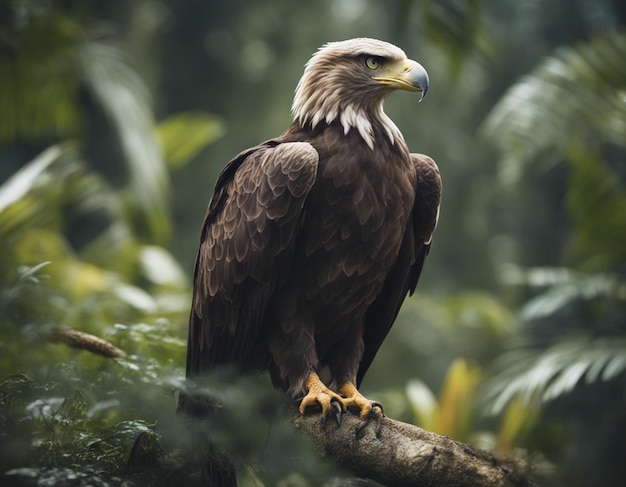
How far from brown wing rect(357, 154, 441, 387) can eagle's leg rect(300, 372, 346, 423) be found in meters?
0.67

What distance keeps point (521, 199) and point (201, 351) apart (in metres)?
11.0

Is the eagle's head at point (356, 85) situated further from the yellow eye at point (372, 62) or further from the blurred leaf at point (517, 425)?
the blurred leaf at point (517, 425)

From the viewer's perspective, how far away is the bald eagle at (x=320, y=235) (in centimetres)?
371

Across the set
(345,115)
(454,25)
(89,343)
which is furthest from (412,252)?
(454,25)

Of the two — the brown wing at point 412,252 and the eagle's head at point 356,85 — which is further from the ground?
the eagle's head at point 356,85

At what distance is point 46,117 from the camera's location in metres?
6.94

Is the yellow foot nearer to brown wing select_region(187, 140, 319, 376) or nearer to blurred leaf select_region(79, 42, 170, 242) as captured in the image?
brown wing select_region(187, 140, 319, 376)

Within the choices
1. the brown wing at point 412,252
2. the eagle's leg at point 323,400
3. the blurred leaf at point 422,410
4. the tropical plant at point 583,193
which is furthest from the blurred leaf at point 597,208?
the eagle's leg at point 323,400

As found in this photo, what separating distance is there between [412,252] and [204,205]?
34.0 feet

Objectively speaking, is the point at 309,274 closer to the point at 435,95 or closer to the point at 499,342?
the point at 499,342

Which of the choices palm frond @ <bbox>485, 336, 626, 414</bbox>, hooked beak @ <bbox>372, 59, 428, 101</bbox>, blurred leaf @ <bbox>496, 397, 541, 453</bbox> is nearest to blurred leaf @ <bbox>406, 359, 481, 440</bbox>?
blurred leaf @ <bbox>496, 397, 541, 453</bbox>

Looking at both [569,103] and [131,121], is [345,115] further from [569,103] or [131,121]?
[131,121]

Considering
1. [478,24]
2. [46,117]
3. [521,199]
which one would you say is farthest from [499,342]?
[46,117]

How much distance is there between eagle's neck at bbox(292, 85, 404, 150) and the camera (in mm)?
3941
